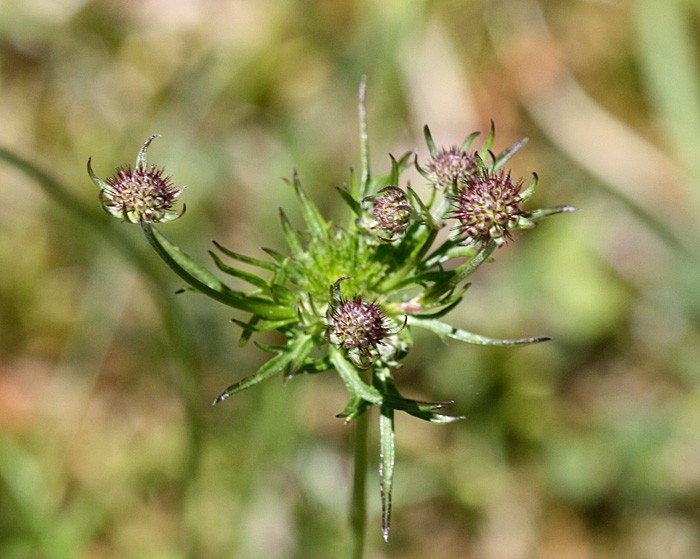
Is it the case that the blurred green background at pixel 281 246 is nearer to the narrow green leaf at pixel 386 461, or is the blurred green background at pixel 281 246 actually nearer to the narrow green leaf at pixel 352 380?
the narrow green leaf at pixel 352 380

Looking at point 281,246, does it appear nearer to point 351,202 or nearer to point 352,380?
point 351,202

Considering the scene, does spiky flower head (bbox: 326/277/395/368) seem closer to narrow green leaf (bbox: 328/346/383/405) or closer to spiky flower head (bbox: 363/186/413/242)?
narrow green leaf (bbox: 328/346/383/405)

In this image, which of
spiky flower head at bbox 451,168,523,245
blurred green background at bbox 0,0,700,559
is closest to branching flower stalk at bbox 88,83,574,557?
spiky flower head at bbox 451,168,523,245

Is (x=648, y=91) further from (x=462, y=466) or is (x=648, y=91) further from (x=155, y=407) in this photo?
(x=155, y=407)

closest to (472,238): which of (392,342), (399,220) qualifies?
(399,220)

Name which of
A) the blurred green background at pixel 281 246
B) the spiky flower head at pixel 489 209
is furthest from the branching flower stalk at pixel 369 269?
the blurred green background at pixel 281 246

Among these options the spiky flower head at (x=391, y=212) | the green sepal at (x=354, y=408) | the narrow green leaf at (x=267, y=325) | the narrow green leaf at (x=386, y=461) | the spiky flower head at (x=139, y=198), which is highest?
the spiky flower head at (x=391, y=212)

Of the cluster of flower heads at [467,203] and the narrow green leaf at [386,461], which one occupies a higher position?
the cluster of flower heads at [467,203]
